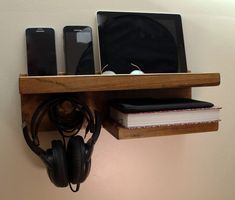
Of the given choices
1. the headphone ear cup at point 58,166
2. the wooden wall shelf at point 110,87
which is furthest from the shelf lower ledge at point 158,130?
the headphone ear cup at point 58,166

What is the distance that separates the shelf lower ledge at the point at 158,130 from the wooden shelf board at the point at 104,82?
0.09 m

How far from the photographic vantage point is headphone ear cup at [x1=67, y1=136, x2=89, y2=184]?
53cm

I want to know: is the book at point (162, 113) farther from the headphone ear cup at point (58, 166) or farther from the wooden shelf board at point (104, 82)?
the headphone ear cup at point (58, 166)

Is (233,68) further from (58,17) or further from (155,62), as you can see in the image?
(58,17)

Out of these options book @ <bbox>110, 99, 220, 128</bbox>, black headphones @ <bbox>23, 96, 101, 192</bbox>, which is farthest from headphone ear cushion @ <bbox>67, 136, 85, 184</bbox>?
book @ <bbox>110, 99, 220, 128</bbox>

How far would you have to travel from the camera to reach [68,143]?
584 mm

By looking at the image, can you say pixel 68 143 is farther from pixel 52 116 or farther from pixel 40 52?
pixel 40 52

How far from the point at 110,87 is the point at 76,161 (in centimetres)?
16

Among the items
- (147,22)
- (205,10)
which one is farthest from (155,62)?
(205,10)

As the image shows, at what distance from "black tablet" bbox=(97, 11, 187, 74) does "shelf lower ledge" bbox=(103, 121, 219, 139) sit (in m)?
0.16

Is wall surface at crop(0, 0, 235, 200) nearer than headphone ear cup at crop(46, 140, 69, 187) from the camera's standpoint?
No

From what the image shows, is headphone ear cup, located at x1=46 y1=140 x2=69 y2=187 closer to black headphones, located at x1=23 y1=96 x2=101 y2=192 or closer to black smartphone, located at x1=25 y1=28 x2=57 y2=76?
black headphones, located at x1=23 y1=96 x2=101 y2=192

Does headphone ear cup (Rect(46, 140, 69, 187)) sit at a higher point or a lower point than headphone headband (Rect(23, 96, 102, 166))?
lower

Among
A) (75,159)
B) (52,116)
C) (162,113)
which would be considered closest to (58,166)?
(75,159)
